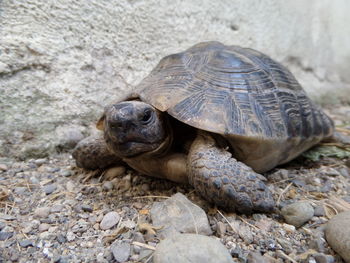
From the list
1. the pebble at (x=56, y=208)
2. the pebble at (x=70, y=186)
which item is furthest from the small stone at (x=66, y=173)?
the pebble at (x=56, y=208)

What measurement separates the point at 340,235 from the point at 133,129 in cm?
128

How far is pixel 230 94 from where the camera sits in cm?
190

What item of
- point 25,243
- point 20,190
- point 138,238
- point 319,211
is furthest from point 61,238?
point 319,211

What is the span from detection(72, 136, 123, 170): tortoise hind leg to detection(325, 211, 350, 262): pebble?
1.60 metres

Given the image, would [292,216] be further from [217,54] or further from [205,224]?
[217,54]

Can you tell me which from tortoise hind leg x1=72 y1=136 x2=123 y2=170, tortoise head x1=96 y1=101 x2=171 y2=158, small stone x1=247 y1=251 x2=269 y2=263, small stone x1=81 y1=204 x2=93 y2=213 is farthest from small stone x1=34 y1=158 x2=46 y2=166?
small stone x1=247 y1=251 x2=269 y2=263

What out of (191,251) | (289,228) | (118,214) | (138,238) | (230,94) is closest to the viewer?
(191,251)

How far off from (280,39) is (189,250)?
485 centimetres

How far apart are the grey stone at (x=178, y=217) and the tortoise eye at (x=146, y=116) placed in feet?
1.74

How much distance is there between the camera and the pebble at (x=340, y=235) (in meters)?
1.26

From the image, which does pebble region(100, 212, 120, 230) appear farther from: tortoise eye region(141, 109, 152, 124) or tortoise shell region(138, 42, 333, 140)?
tortoise shell region(138, 42, 333, 140)

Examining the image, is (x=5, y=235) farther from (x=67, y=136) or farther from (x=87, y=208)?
(x=67, y=136)

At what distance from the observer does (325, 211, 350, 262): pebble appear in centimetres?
126

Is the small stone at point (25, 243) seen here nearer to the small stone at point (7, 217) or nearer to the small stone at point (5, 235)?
the small stone at point (5, 235)
